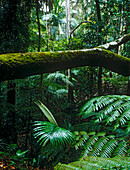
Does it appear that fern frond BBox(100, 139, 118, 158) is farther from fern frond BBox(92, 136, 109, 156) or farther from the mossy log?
the mossy log

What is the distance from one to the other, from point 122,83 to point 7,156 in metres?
5.60

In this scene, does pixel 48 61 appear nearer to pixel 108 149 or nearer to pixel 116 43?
pixel 108 149

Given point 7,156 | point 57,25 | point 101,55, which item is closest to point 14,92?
point 7,156

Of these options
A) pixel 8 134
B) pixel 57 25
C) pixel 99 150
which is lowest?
pixel 8 134

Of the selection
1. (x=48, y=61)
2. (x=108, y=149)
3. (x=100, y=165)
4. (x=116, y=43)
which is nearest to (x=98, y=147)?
(x=108, y=149)

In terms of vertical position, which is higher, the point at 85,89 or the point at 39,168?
the point at 85,89

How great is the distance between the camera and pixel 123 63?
2666 millimetres

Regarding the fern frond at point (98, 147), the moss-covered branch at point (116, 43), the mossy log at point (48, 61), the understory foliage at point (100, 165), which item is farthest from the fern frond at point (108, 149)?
the moss-covered branch at point (116, 43)

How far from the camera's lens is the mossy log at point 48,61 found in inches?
63.8

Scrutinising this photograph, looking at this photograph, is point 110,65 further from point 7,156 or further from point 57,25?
point 57,25

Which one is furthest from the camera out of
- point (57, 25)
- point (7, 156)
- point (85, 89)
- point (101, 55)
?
point (57, 25)

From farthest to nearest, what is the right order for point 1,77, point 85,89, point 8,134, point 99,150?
point 85,89
point 8,134
point 1,77
point 99,150

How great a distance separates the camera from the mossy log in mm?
1619

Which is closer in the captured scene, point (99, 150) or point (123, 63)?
point (99, 150)
